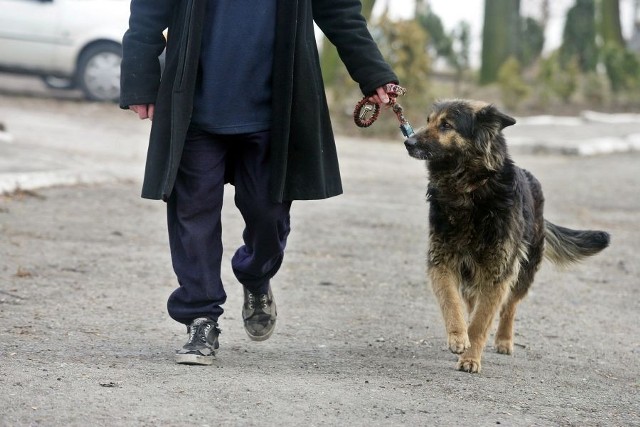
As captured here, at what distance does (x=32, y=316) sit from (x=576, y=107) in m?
22.6

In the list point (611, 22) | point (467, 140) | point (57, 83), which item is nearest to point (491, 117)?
point (467, 140)

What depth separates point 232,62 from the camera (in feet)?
15.6

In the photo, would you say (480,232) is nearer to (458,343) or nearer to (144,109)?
(458,343)

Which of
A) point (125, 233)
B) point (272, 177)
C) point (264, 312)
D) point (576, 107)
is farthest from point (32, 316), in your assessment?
point (576, 107)

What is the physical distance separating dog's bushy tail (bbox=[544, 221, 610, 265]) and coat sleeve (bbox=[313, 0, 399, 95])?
1.69 metres

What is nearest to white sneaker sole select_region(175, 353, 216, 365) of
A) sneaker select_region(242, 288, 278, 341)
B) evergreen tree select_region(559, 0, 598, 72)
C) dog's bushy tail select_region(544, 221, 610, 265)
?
sneaker select_region(242, 288, 278, 341)

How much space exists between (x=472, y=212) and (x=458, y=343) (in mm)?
639

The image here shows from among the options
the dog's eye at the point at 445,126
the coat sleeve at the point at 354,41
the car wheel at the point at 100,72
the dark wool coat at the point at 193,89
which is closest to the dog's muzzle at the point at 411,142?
the dog's eye at the point at 445,126

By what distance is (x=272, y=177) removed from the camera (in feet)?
16.0

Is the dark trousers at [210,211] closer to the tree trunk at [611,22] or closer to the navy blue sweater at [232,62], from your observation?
the navy blue sweater at [232,62]

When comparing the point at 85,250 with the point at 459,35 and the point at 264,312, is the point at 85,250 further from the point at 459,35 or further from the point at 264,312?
the point at 459,35

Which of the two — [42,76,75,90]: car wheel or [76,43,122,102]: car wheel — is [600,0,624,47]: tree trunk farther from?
[76,43,122,102]: car wheel

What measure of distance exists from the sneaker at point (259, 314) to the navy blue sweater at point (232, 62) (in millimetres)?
912

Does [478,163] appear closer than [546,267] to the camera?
Yes
